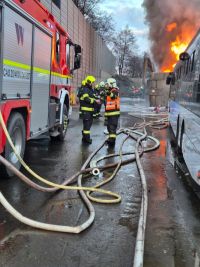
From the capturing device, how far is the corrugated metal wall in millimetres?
26109

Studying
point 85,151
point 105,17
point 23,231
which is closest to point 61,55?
point 85,151

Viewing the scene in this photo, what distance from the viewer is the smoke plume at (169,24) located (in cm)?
2223

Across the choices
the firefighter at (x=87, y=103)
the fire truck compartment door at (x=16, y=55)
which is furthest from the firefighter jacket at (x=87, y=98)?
the fire truck compartment door at (x=16, y=55)

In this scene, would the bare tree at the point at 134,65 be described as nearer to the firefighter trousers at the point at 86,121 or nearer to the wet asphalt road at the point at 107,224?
the firefighter trousers at the point at 86,121

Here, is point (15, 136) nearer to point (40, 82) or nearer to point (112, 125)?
point (40, 82)

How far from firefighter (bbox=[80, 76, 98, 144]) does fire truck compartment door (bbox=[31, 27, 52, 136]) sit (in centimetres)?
192

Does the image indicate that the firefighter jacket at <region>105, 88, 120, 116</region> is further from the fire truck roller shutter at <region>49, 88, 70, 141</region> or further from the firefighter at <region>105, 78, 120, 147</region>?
the fire truck roller shutter at <region>49, 88, 70, 141</region>

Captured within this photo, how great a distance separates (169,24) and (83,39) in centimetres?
1171

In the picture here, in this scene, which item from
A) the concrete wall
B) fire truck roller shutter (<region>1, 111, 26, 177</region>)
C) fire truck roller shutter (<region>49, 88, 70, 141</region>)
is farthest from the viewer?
the concrete wall

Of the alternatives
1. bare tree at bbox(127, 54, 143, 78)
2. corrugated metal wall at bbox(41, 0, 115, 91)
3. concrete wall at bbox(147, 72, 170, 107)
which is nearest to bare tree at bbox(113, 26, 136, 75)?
bare tree at bbox(127, 54, 143, 78)

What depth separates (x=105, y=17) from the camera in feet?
198

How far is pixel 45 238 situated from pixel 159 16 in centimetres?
2292

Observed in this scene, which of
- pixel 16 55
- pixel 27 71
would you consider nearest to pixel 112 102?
pixel 27 71

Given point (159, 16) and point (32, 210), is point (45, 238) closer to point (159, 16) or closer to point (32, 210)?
point (32, 210)
